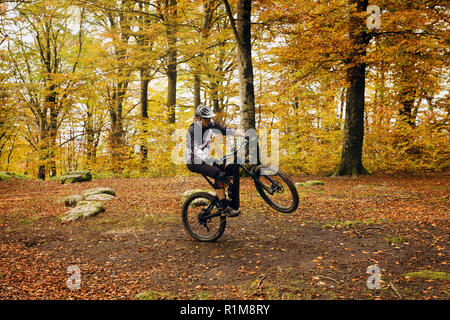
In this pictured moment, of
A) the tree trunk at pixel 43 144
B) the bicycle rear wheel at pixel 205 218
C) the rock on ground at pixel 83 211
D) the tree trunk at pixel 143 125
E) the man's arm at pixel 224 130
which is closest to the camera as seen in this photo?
the man's arm at pixel 224 130

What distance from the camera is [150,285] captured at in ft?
12.3

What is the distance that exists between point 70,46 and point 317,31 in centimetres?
1851

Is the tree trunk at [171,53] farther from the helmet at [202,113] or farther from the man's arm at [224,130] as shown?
the man's arm at [224,130]

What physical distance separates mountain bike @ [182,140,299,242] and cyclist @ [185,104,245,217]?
0.43 feet

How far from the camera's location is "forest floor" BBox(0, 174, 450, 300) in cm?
341

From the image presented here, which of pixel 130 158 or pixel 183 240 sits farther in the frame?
pixel 130 158

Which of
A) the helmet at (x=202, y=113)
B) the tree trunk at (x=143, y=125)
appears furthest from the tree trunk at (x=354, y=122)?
the tree trunk at (x=143, y=125)

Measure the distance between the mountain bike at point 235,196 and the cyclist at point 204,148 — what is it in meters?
0.13

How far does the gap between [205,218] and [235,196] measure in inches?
27.8

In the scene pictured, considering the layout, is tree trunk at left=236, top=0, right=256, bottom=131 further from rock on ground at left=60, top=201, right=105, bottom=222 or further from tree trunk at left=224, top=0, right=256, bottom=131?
rock on ground at left=60, top=201, right=105, bottom=222

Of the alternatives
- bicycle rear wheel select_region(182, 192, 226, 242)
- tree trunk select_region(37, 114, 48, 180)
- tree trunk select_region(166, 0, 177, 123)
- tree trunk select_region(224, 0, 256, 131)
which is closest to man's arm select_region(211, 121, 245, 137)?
bicycle rear wheel select_region(182, 192, 226, 242)

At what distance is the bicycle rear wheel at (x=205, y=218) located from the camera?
507 cm
